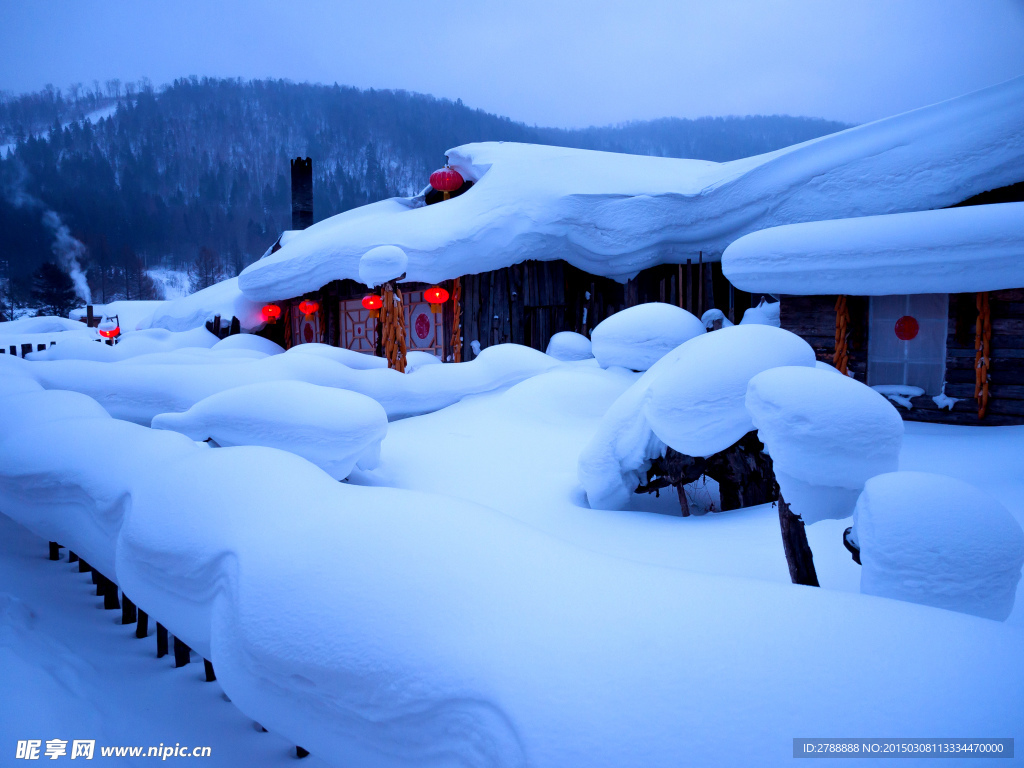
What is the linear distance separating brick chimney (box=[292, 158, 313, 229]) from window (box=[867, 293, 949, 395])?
1759 centimetres

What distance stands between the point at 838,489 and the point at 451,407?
600cm

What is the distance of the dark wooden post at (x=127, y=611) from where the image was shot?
9.34 feet

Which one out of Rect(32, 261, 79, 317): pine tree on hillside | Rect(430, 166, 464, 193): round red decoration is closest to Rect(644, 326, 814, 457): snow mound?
Rect(430, 166, 464, 193): round red decoration

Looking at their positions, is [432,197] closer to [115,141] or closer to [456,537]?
[456,537]

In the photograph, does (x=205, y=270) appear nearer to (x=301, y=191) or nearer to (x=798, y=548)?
(x=301, y=191)

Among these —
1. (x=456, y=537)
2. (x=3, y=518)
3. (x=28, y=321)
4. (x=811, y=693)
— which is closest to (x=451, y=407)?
(x=3, y=518)

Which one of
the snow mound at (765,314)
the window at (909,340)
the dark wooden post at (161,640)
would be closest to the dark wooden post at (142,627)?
the dark wooden post at (161,640)

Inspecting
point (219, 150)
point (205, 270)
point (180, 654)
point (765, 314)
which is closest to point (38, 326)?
point (205, 270)

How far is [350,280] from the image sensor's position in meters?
12.6

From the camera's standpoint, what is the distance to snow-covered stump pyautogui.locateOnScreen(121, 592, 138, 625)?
2844 millimetres

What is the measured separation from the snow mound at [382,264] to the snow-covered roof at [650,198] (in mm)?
2615

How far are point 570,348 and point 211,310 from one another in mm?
9907

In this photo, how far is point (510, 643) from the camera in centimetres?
130

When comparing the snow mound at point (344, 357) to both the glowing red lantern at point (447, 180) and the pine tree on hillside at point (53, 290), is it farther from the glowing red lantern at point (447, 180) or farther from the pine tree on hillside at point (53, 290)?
the pine tree on hillside at point (53, 290)
